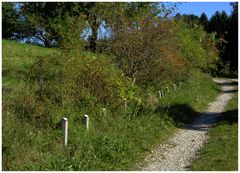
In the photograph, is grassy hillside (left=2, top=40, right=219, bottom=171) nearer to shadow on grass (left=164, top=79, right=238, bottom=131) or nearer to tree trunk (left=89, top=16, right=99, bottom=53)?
shadow on grass (left=164, top=79, right=238, bottom=131)

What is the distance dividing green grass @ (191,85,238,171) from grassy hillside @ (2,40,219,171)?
1.38 m

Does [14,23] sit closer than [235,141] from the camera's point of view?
No

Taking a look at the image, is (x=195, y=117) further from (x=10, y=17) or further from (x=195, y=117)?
(x=10, y=17)

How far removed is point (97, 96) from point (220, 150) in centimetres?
410

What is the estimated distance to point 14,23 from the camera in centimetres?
4084

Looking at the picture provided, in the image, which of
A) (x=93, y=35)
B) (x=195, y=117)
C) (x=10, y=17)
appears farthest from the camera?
(x=10, y=17)

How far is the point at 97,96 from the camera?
1466 cm

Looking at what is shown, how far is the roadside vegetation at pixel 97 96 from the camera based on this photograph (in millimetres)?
10500

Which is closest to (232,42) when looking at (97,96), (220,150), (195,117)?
(195,117)

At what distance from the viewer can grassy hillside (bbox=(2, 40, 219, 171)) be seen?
10125mm

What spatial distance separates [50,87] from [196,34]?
87.1ft

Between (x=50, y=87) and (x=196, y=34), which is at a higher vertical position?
(x=196, y=34)

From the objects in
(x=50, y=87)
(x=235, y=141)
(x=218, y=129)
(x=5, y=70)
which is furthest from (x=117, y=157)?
(x=5, y=70)

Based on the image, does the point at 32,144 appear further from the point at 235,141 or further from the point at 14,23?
the point at 14,23
